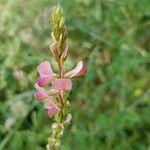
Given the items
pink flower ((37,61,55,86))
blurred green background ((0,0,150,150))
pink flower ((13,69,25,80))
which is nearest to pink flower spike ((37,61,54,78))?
pink flower ((37,61,55,86))

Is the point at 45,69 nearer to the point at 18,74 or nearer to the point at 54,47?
the point at 54,47

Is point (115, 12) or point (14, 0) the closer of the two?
point (115, 12)

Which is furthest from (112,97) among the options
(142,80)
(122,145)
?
(122,145)

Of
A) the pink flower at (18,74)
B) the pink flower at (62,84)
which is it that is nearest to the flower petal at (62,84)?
the pink flower at (62,84)

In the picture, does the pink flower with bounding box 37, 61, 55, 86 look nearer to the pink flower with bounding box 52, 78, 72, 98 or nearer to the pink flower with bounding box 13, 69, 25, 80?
A: the pink flower with bounding box 52, 78, 72, 98

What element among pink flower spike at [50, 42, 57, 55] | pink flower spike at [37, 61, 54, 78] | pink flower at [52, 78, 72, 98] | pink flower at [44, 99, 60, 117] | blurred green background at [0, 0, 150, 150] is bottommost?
blurred green background at [0, 0, 150, 150]

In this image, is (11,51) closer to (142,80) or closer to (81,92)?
(81,92)
